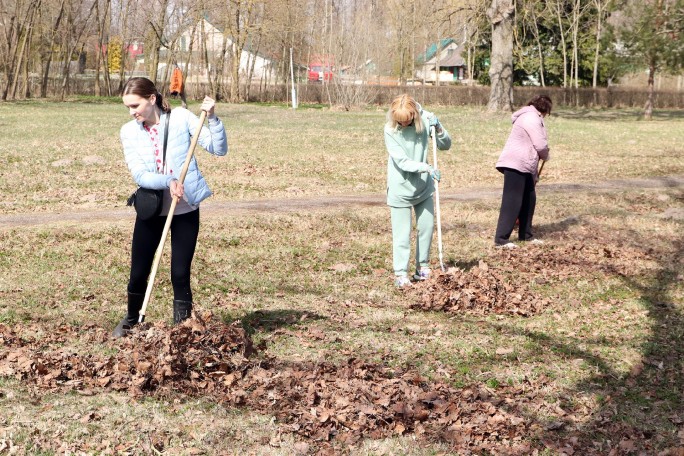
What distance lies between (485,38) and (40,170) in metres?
42.4

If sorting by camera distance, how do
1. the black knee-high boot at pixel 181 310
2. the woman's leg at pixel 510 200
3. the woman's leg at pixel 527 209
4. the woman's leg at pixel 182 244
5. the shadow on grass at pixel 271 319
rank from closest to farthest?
the woman's leg at pixel 182 244
the black knee-high boot at pixel 181 310
the shadow on grass at pixel 271 319
the woman's leg at pixel 510 200
the woman's leg at pixel 527 209

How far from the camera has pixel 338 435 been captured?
5293 mm

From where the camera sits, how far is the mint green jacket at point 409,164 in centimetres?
837

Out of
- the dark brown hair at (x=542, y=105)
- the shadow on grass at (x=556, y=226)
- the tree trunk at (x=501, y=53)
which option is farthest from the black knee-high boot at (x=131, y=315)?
the tree trunk at (x=501, y=53)

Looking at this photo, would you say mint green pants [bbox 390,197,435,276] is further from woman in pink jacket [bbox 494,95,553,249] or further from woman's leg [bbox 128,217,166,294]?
woman's leg [bbox 128,217,166,294]

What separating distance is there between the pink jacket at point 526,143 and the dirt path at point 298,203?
4.01 metres

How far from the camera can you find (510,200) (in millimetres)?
11055

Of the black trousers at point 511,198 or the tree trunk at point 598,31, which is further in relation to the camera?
the tree trunk at point 598,31

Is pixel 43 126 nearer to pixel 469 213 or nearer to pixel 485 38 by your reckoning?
pixel 469 213

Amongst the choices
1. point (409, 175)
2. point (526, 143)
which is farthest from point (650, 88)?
point (409, 175)

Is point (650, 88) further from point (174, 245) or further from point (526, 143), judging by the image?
point (174, 245)

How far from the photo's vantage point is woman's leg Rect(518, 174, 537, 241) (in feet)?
36.9

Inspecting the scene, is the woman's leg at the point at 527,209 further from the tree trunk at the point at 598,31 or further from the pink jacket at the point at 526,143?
the tree trunk at the point at 598,31

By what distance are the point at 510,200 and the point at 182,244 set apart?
18.4 ft
